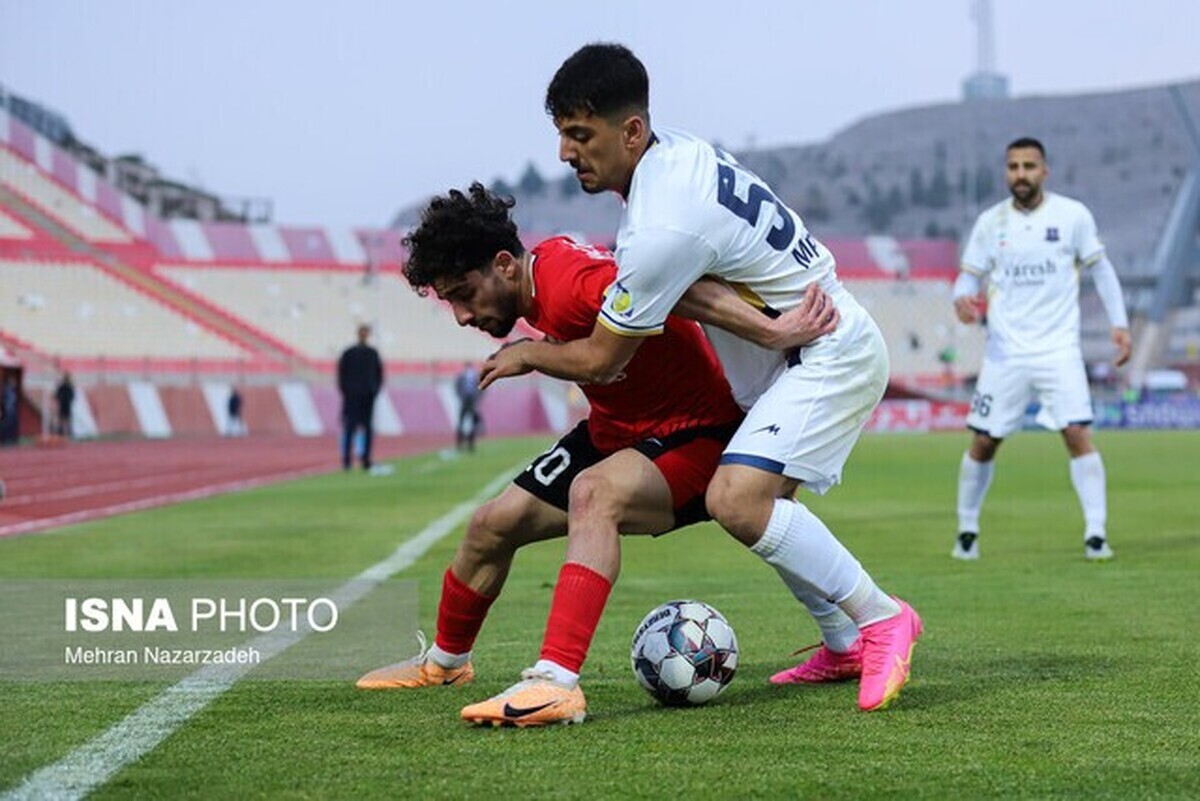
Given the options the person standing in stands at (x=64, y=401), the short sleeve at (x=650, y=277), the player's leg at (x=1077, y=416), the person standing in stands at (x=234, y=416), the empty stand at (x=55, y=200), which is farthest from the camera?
the empty stand at (x=55, y=200)

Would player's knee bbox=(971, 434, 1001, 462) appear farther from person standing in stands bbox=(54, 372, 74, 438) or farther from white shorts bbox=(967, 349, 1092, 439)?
person standing in stands bbox=(54, 372, 74, 438)

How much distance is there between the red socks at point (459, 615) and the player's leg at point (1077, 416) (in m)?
5.89

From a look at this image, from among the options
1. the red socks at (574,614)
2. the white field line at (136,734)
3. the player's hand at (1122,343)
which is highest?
the player's hand at (1122,343)

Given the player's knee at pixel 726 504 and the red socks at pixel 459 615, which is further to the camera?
the red socks at pixel 459 615

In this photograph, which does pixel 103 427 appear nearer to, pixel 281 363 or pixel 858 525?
pixel 281 363

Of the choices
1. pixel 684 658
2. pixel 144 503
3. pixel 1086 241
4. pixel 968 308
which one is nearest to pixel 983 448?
pixel 968 308

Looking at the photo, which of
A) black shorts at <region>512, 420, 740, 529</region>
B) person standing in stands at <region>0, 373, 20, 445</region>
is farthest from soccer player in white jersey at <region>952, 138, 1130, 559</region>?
person standing in stands at <region>0, 373, 20, 445</region>

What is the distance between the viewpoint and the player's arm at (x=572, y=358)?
4.87m

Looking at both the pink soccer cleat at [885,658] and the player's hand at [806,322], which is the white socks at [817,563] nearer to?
the pink soccer cleat at [885,658]

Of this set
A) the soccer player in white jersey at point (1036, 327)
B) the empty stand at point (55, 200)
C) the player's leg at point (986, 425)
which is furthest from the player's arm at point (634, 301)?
the empty stand at point (55, 200)

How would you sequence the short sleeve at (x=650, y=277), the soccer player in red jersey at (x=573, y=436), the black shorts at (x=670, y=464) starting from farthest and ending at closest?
the black shorts at (x=670, y=464), the soccer player in red jersey at (x=573, y=436), the short sleeve at (x=650, y=277)

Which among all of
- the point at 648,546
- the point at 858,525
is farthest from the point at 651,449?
the point at 858,525

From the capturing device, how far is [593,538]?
5.04 metres

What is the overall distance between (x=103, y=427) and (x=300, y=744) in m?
48.2
